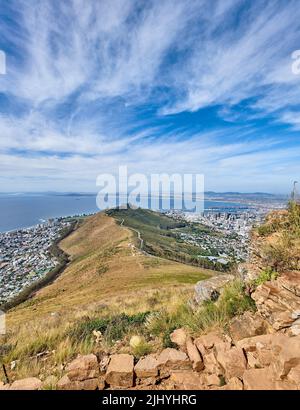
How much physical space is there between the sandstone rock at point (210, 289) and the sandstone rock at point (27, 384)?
432 cm

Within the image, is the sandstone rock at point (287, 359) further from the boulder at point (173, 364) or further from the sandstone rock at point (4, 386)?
the sandstone rock at point (4, 386)


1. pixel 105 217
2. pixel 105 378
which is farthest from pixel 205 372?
pixel 105 217

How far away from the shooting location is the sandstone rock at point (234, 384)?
3.85 meters

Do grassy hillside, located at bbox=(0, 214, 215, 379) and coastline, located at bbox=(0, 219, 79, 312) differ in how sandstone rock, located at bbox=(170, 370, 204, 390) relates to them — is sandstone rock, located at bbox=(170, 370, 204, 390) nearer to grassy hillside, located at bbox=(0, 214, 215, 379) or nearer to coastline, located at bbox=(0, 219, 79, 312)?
grassy hillside, located at bbox=(0, 214, 215, 379)

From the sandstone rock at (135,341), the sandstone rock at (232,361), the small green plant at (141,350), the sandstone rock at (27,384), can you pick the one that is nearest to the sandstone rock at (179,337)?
the small green plant at (141,350)

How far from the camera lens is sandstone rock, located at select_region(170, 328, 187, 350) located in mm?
5404

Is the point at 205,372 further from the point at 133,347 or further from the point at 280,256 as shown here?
the point at 280,256

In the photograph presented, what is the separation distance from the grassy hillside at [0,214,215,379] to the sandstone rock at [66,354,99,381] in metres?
0.87

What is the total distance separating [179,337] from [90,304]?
33.1 ft

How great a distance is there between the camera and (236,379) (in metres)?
3.95

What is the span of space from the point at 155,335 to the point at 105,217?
82.4m

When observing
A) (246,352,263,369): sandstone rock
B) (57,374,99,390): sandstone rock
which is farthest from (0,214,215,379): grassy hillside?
(246,352,263,369): sandstone rock

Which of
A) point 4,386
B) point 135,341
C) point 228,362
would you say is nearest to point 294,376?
point 228,362
